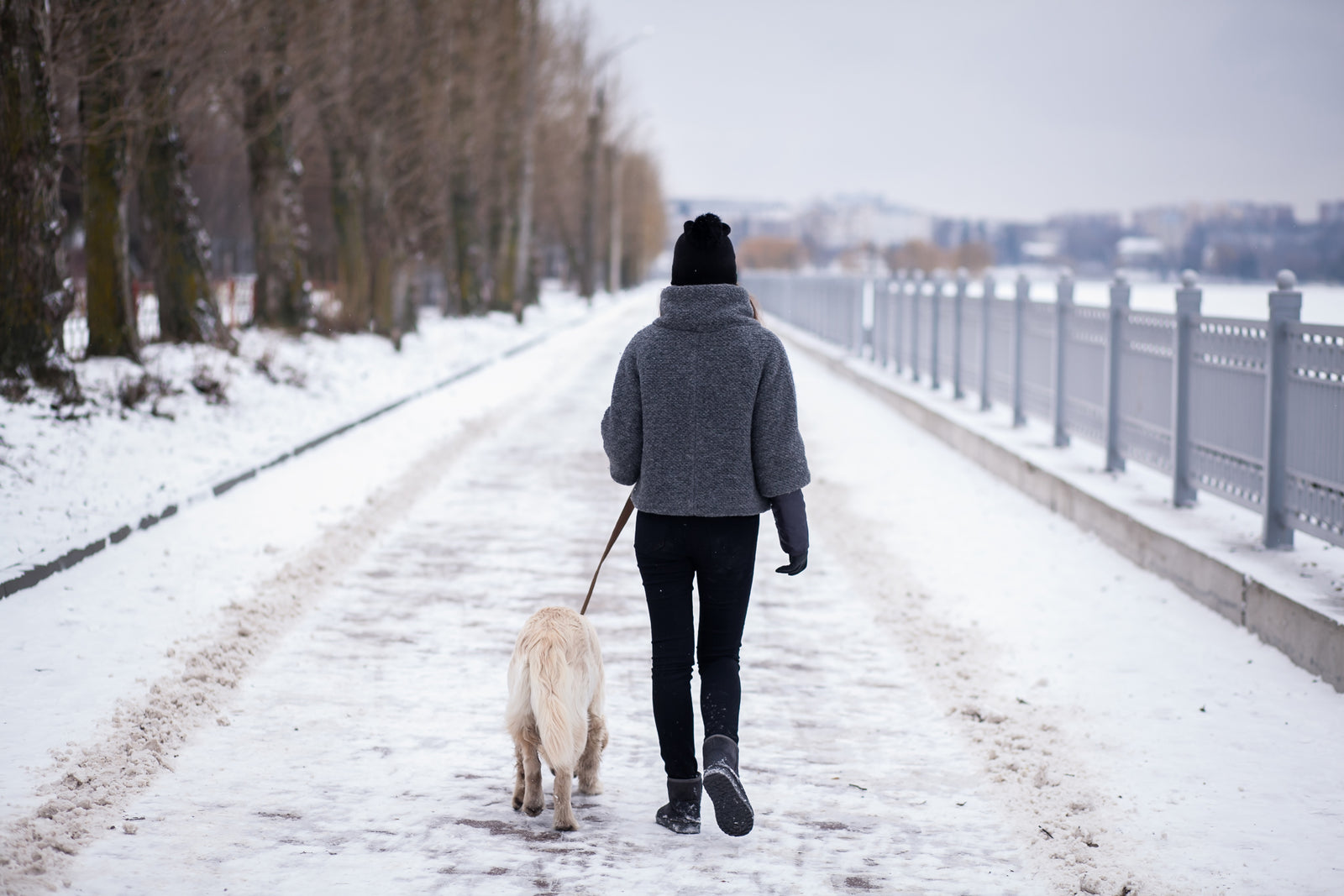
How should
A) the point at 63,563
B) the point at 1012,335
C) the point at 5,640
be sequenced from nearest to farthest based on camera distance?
the point at 5,640 → the point at 63,563 → the point at 1012,335

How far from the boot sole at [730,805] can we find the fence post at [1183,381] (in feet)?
22.1

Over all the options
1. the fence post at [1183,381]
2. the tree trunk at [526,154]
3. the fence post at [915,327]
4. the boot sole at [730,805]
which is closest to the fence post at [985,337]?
the fence post at [915,327]

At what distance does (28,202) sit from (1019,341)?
9.99 m

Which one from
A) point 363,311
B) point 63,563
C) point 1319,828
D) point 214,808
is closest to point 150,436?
point 63,563

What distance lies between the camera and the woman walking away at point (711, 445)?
15.2 feet

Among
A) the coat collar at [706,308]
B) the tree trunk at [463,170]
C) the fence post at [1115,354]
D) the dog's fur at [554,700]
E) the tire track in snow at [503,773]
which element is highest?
the tree trunk at [463,170]

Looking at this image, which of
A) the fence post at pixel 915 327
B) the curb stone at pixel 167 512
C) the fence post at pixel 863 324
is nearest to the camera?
the curb stone at pixel 167 512

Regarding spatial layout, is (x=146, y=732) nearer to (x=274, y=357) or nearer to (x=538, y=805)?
(x=538, y=805)

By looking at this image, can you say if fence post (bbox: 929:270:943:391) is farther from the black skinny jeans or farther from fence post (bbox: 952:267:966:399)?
the black skinny jeans

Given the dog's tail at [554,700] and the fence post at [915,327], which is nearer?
the dog's tail at [554,700]

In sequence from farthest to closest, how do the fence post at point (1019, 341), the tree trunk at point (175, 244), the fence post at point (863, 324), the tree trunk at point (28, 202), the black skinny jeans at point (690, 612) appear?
the fence post at point (863, 324) → the tree trunk at point (175, 244) → the fence post at point (1019, 341) → the tree trunk at point (28, 202) → the black skinny jeans at point (690, 612)

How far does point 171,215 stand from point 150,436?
20.2ft

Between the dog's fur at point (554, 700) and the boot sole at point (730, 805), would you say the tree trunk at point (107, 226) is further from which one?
the boot sole at point (730, 805)

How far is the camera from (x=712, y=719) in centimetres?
483
